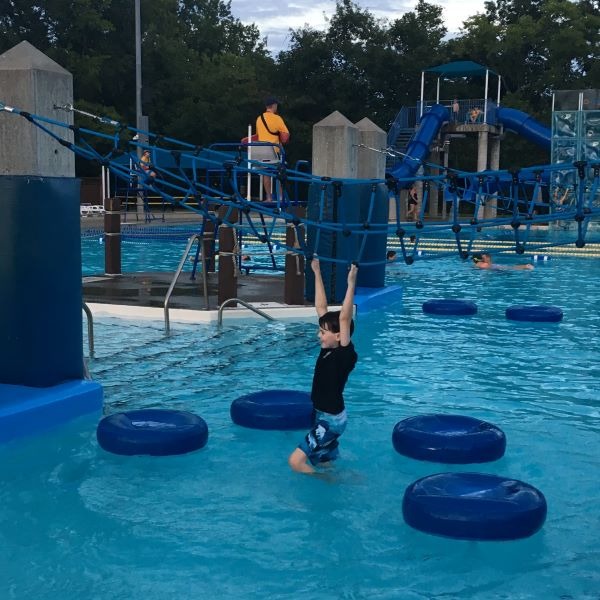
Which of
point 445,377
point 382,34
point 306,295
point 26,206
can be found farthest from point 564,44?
point 26,206

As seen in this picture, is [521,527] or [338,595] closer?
[338,595]

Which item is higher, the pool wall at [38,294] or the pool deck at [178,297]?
the pool wall at [38,294]

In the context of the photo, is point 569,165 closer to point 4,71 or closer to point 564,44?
point 4,71

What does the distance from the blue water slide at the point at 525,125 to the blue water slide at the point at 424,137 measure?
7.64 feet

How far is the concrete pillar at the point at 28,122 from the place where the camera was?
7.23 metres

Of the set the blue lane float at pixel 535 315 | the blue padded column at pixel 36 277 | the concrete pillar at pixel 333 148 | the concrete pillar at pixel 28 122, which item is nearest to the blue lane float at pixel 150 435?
the blue padded column at pixel 36 277

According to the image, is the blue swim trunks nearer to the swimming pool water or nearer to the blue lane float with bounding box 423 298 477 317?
the swimming pool water

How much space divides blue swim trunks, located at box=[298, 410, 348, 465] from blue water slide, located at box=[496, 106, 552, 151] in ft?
105

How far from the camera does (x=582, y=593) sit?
4445mm

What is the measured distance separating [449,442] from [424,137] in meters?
29.2

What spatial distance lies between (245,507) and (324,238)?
25.0 ft

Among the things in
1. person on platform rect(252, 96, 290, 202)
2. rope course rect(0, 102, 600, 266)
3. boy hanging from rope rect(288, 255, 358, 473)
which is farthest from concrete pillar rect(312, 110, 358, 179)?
boy hanging from rope rect(288, 255, 358, 473)

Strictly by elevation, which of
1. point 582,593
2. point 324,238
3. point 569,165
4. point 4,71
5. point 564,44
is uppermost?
point 564,44

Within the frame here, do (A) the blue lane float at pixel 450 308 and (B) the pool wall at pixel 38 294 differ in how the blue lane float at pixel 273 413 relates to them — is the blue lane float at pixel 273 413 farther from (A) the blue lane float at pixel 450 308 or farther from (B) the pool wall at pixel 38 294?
(A) the blue lane float at pixel 450 308
